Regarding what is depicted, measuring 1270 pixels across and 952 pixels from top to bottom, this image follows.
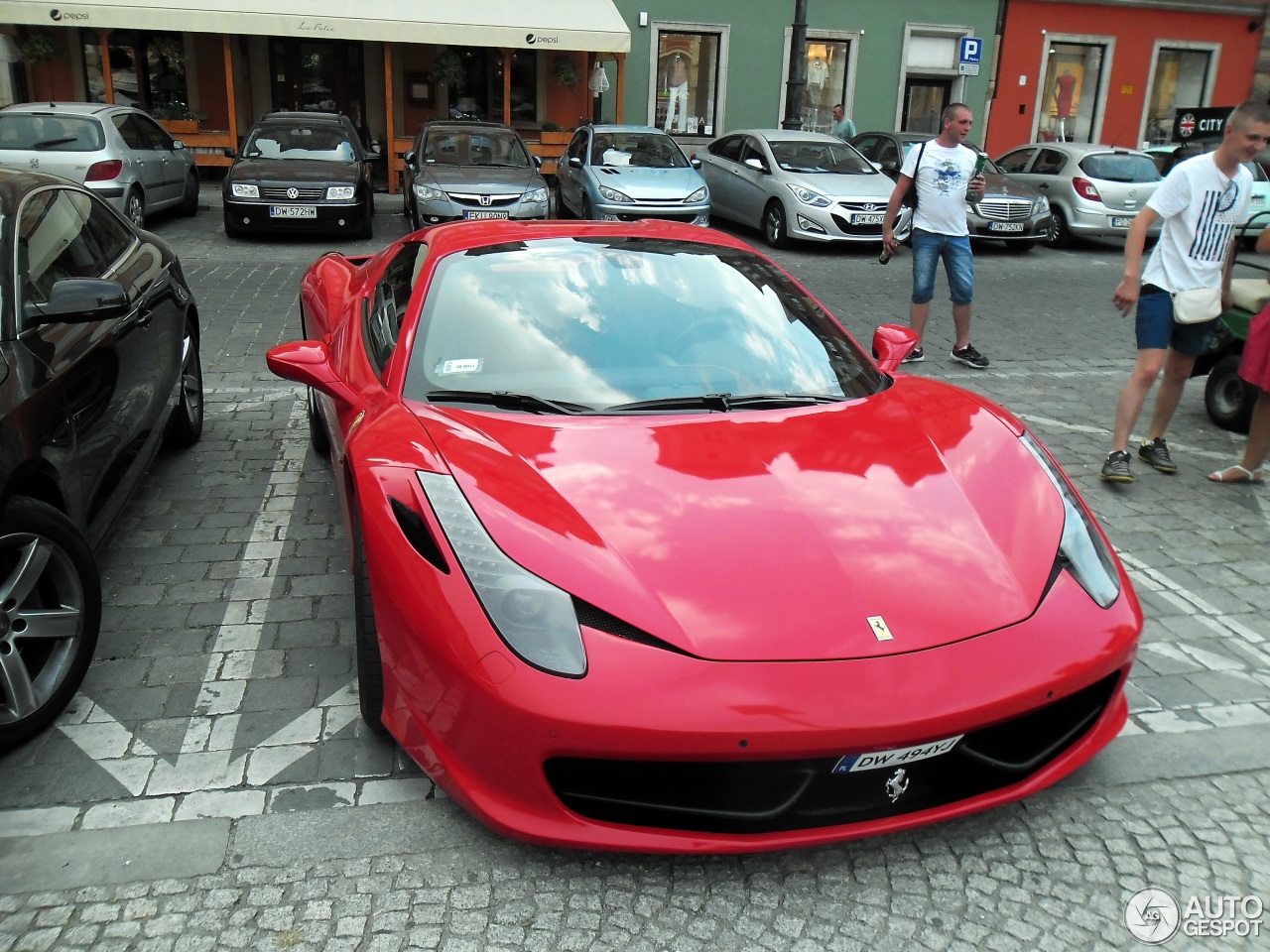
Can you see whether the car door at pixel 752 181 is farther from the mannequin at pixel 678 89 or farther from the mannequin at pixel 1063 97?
the mannequin at pixel 1063 97

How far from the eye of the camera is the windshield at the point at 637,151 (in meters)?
14.4

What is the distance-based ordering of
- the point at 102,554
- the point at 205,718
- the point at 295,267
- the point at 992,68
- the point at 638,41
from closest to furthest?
1. the point at 205,718
2. the point at 102,554
3. the point at 295,267
4. the point at 638,41
5. the point at 992,68

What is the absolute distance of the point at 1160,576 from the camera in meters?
4.52

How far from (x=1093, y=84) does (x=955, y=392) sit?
81.2ft

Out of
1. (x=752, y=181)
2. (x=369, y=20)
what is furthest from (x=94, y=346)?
(x=369, y=20)

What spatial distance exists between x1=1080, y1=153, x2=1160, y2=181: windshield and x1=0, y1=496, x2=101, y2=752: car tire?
15.2m

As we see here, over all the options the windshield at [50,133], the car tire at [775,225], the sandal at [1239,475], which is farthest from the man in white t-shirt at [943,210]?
the windshield at [50,133]

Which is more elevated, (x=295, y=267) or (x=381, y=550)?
(x=381, y=550)

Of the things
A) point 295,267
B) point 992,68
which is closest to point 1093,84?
point 992,68

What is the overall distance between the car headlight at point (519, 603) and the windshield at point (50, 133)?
11.9 m

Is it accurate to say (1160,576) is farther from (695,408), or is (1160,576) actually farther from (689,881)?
(689,881)

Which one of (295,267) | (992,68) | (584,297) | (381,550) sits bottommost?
(295,267)

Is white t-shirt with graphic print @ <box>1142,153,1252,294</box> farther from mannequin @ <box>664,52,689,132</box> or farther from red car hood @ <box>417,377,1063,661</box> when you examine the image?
mannequin @ <box>664,52,689,132</box>

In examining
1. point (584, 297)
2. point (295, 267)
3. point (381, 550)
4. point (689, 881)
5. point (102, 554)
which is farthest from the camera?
point (295, 267)
